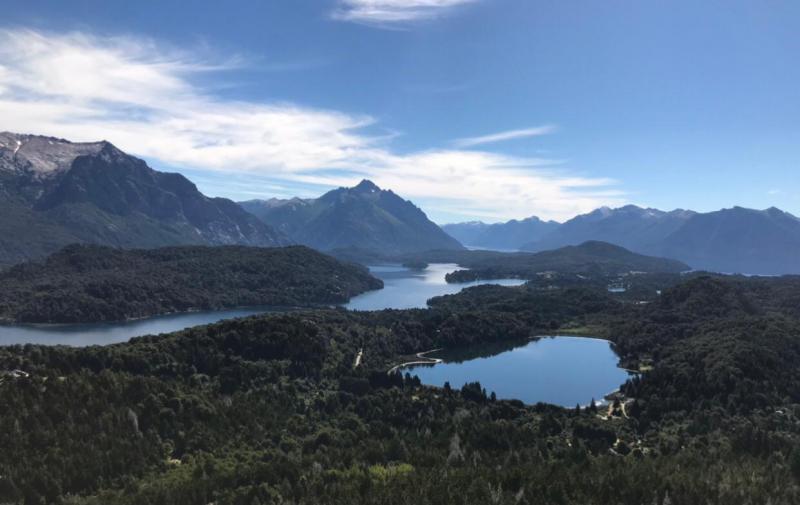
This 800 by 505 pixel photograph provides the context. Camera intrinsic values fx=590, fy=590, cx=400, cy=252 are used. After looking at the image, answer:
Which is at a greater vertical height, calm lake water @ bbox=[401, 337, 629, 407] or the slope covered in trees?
the slope covered in trees

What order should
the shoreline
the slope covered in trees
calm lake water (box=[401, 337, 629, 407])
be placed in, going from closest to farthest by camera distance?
the slope covered in trees < calm lake water (box=[401, 337, 629, 407]) < the shoreline

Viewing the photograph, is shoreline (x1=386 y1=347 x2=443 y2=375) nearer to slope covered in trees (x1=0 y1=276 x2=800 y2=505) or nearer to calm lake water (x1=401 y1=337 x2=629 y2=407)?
calm lake water (x1=401 y1=337 x2=629 y2=407)

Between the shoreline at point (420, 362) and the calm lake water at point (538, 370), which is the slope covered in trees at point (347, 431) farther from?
the shoreline at point (420, 362)

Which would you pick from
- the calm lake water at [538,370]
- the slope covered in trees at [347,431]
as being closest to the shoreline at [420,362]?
the calm lake water at [538,370]

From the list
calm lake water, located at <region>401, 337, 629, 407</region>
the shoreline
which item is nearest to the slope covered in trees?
calm lake water, located at <region>401, 337, 629, 407</region>

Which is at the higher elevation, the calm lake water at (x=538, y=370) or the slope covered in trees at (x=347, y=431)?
the slope covered in trees at (x=347, y=431)

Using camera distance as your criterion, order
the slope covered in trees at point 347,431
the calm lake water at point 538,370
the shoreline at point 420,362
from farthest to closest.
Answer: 1. the shoreline at point 420,362
2. the calm lake water at point 538,370
3. the slope covered in trees at point 347,431

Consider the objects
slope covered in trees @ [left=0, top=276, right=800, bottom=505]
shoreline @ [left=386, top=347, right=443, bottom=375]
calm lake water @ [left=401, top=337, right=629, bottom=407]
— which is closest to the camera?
slope covered in trees @ [left=0, top=276, right=800, bottom=505]

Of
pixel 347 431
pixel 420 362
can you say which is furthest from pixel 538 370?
pixel 347 431

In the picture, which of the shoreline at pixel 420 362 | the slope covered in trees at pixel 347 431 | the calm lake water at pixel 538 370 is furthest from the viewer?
the shoreline at pixel 420 362
